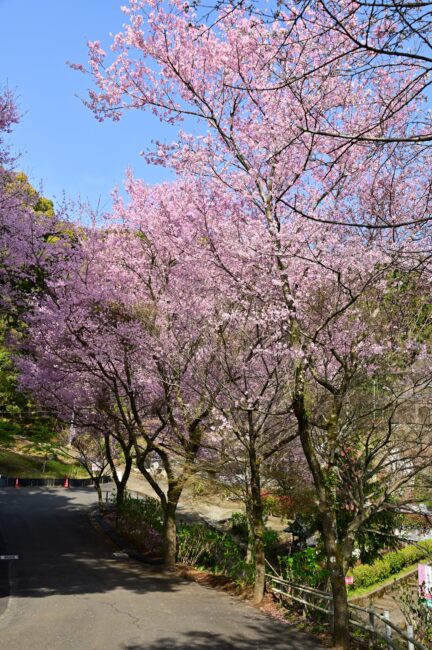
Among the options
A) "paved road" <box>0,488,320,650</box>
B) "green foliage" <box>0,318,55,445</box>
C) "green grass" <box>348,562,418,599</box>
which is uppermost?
"green foliage" <box>0,318,55,445</box>

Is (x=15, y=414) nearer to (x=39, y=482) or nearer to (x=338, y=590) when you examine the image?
(x=39, y=482)

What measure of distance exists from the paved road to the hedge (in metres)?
6.89

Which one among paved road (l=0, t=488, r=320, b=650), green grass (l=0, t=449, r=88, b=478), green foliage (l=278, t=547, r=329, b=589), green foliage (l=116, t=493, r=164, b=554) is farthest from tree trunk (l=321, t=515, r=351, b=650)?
green grass (l=0, t=449, r=88, b=478)

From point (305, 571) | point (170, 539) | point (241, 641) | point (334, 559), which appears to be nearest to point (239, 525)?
point (170, 539)

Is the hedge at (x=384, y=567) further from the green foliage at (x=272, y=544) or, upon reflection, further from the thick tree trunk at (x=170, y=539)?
the thick tree trunk at (x=170, y=539)

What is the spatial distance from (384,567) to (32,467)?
77.1 feet

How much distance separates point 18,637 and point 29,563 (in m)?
6.53

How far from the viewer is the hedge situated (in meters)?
16.5

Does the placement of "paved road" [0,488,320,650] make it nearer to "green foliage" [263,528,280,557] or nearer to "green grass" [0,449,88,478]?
"green foliage" [263,528,280,557]

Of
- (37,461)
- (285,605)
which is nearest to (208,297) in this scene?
(285,605)

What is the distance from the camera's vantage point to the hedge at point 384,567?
54.3ft

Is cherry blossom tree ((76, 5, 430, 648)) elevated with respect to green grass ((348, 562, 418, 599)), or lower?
elevated

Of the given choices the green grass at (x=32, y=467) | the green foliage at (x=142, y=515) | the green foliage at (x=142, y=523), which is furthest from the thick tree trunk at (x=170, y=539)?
the green grass at (x=32, y=467)

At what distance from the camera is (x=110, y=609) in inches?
379
